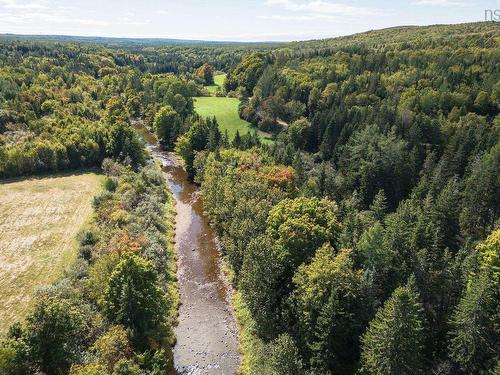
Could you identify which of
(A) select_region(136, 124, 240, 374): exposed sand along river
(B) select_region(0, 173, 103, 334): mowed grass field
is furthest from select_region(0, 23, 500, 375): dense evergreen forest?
(B) select_region(0, 173, 103, 334): mowed grass field

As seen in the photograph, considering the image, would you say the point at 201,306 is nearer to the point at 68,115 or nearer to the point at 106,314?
the point at 106,314

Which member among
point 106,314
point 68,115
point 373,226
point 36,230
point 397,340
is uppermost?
point 68,115

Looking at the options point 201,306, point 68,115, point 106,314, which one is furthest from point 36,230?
point 68,115

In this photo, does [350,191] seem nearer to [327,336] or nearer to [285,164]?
[285,164]

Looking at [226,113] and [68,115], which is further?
[226,113]

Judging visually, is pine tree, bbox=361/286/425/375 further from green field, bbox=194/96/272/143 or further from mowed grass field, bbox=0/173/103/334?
green field, bbox=194/96/272/143

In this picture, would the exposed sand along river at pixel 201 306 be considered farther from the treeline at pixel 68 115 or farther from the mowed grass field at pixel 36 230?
the treeline at pixel 68 115

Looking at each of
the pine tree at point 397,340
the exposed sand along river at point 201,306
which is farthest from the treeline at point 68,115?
the pine tree at point 397,340
